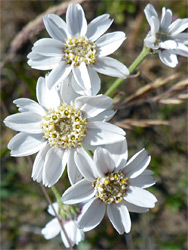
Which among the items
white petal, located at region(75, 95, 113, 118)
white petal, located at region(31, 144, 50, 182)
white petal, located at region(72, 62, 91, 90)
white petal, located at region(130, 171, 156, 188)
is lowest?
white petal, located at region(130, 171, 156, 188)

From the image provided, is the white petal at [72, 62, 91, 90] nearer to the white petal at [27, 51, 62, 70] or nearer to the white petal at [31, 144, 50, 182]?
the white petal at [27, 51, 62, 70]

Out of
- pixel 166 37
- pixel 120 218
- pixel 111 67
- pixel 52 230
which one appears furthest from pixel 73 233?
pixel 166 37

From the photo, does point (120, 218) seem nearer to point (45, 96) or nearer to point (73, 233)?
point (73, 233)

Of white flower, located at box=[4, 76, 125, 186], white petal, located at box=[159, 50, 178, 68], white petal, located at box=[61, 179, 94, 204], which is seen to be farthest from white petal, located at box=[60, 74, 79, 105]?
white petal, located at box=[159, 50, 178, 68]

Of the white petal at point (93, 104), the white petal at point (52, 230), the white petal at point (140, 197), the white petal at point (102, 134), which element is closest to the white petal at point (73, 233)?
the white petal at point (52, 230)

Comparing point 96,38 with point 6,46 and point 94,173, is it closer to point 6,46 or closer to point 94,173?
point 94,173

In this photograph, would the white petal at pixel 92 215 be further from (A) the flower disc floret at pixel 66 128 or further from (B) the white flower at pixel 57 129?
(A) the flower disc floret at pixel 66 128
